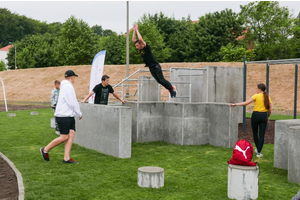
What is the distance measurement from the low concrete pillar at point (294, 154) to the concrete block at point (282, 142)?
101cm

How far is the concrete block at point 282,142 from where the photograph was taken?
6.71 meters

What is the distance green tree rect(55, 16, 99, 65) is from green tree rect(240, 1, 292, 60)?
2517cm

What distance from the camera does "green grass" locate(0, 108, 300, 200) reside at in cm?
517

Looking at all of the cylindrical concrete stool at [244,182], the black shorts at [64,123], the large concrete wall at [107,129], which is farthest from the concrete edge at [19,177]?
the cylindrical concrete stool at [244,182]

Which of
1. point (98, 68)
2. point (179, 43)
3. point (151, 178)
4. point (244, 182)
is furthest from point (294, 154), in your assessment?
point (179, 43)

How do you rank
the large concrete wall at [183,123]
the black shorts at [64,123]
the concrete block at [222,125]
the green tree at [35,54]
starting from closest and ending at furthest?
the black shorts at [64,123]
the concrete block at [222,125]
the large concrete wall at [183,123]
the green tree at [35,54]

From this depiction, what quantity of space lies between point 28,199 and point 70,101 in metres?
2.38

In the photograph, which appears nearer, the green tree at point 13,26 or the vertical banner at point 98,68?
the vertical banner at point 98,68

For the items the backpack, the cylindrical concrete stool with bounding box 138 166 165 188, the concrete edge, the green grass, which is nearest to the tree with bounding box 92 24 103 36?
the green grass

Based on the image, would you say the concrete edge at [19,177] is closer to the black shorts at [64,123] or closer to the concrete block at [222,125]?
the black shorts at [64,123]

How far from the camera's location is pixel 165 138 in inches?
407

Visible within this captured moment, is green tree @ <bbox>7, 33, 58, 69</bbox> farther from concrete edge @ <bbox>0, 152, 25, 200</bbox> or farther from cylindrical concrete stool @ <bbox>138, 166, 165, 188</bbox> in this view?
cylindrical concrete stool @ <bbox>138, 166, 165, 188</bbox>

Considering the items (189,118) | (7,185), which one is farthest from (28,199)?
(189,118)

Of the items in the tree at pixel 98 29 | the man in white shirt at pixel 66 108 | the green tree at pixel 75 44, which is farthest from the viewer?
the tree at pixel 98 29
